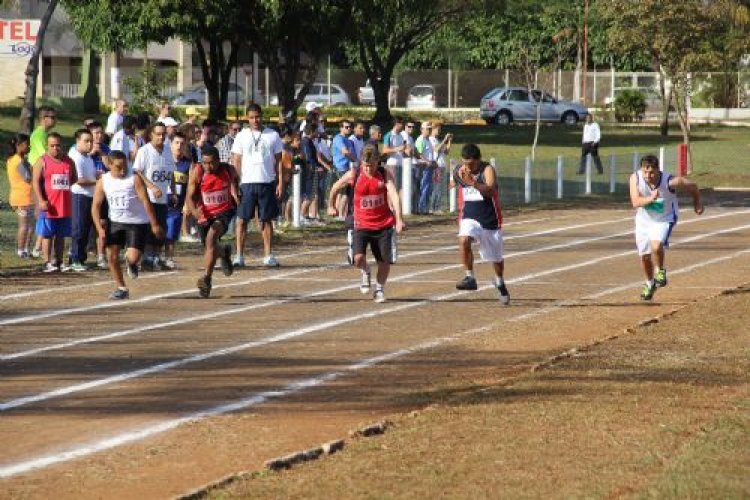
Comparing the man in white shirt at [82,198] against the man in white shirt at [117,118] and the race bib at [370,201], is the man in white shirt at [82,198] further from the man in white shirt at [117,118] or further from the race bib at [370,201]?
the race bib at [370,201]

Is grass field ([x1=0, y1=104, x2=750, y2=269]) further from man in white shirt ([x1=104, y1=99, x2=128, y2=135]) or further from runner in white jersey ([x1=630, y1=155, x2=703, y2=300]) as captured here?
runner in white jersey ([x1=630, y1=155, x2=703, y2=300])

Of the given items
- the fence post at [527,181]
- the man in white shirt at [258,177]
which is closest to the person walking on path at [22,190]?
the man in white shirt at [258,177]

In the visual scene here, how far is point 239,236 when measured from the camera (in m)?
21.6

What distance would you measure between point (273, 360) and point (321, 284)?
6265 millimetres

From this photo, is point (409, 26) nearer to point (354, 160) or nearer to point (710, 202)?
point (710, 202)

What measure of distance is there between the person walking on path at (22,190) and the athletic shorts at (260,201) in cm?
280

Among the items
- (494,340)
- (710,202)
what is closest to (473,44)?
(710,202)

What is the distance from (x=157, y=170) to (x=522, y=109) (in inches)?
2089

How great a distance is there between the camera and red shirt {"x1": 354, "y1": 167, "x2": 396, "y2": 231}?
1812 cm

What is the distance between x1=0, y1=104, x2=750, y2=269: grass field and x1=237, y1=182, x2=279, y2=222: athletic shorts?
364 centimetres

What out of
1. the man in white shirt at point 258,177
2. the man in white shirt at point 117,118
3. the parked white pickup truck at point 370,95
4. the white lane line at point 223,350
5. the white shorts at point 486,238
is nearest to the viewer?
the white lane line at point 223,350

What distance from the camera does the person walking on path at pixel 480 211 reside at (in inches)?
702

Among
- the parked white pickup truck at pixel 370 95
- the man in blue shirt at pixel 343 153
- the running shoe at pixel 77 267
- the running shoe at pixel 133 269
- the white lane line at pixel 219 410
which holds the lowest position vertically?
the white lane line at pixel 219 410

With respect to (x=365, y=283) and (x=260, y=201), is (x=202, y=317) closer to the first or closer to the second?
(x=365, y=283)
